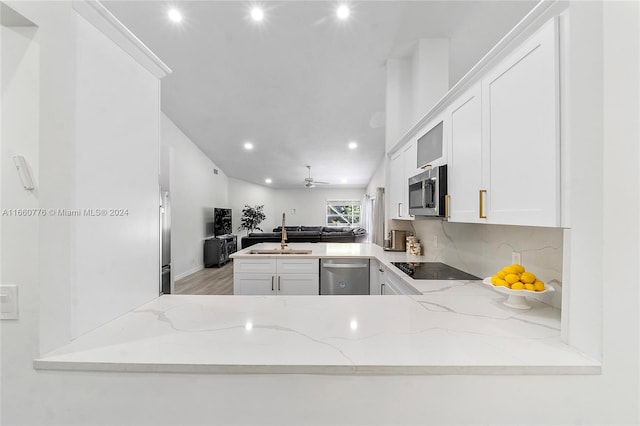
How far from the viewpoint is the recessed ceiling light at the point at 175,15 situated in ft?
9.13

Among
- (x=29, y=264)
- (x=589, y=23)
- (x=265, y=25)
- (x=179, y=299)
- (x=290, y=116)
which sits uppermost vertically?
(x=265, y=25)

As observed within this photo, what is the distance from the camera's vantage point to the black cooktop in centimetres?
184

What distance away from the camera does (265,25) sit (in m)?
2.98

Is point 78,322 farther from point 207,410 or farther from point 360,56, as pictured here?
point 360,56

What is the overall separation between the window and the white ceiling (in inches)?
188

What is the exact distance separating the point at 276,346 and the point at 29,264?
765 mm

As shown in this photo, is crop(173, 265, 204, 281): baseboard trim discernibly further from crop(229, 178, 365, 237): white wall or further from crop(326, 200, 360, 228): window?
crop(326, 200, 360, 228): window

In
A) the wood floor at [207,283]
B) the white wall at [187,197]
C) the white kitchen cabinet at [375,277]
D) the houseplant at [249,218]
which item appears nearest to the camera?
the white kitchen cabinet at [375,277]

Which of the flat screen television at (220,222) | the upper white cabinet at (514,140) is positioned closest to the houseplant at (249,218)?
the flat screen television at (220,222)

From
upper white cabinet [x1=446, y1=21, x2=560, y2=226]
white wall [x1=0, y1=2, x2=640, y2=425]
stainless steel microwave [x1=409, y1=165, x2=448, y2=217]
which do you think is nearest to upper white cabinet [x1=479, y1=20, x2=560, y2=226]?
upper white cabinet [x1=446, y1=21, x2=560, y2=226]

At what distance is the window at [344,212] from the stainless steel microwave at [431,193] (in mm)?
8711

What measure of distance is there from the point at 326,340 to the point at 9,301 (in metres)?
0.95

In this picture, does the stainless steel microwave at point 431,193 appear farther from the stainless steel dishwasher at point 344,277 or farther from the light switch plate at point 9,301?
the light switch plate at point 9,301

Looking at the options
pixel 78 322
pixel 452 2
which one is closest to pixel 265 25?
pixel 452 2
